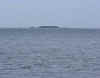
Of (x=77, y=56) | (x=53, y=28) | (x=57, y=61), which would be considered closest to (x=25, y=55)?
(x=57, y=61)

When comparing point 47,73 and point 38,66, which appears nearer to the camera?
point 47,73

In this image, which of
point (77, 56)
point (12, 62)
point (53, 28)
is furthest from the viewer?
point (53, 28)

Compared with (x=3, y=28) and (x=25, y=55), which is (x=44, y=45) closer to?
(x=25, y=55)

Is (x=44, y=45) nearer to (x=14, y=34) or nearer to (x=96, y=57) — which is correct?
(x=96, y=57)

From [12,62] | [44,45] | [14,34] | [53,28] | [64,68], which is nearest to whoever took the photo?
[64,68]

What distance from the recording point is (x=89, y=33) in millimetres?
3008

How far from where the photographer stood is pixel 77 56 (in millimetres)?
1857

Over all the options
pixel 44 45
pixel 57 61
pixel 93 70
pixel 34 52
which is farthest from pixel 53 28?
pixel 93 70

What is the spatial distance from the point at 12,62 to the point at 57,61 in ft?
1.06

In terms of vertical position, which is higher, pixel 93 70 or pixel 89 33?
pixel 89 33

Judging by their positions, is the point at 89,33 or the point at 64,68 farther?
the point at 89,33

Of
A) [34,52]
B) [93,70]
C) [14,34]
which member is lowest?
[93,70]

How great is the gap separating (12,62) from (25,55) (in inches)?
8.1

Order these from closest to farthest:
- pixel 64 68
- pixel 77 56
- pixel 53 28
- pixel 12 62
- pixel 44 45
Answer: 1. pixel 64 68
2. pixel 12 62
3. pixel 77 56
4. pixel 44 45
5. pixel 53 28
